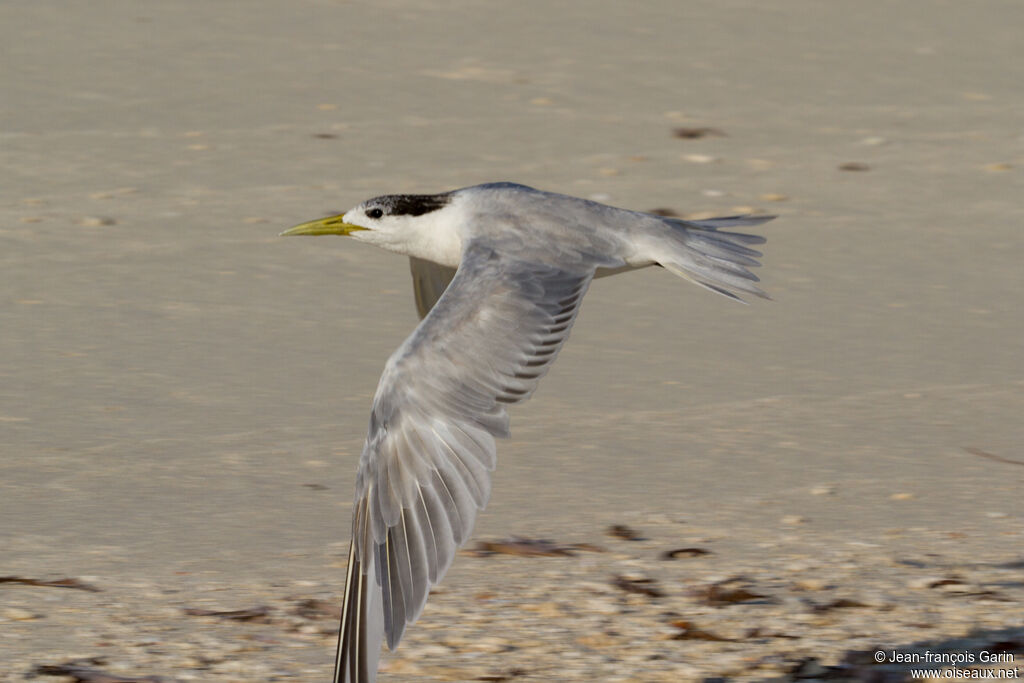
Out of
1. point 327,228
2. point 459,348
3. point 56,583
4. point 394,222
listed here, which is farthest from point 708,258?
point 56,583

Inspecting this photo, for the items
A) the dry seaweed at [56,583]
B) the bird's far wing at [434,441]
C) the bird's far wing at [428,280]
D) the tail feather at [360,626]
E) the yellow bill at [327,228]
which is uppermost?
the yellow bill at [327,228]

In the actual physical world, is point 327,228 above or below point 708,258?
above

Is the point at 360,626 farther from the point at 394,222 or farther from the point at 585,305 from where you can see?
the point at 585,305

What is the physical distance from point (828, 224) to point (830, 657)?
3.90 metres

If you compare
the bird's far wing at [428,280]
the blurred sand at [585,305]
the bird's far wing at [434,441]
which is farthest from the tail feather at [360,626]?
the bird's far wing at [428,280]

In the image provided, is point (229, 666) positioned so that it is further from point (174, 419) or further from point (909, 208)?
point (909, 208)

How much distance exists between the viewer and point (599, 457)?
533 centimetres

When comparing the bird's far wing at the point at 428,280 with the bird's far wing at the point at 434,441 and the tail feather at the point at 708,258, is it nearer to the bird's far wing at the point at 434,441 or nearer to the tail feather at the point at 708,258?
the tail feather at the point at 708,258

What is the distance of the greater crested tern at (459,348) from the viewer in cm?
378

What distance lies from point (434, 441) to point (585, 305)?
9.35ft

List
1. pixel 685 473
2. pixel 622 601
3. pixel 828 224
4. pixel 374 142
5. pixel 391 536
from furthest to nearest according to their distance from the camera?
pixel 374 142
pixel 828 224
pixel 685 473
pixel 622 601
pixel 391 536

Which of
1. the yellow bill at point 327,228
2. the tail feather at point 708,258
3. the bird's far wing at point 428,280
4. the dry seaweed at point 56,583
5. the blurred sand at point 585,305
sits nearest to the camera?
the dry seaweed at point 56,583

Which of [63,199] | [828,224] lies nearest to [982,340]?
[828,224]

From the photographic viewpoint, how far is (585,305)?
6785mm
